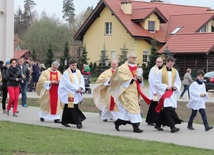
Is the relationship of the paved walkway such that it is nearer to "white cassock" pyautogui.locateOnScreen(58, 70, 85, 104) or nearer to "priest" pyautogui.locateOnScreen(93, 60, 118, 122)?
"priest" pyautogui.locateOnScreen(93, 60, 118, 122)

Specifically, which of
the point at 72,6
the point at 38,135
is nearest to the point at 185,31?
the point at 38,135

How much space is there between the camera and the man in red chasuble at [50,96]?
16578 millimetres

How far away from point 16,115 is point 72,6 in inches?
4963

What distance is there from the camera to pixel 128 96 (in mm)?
14281

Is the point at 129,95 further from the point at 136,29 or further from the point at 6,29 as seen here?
the point at 136,29

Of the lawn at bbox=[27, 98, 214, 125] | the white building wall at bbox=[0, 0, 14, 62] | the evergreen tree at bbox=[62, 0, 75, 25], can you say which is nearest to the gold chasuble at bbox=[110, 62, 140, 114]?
the lawn at bbox=[27, 98, 214, 125]

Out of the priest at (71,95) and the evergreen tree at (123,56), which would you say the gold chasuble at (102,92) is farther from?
the evergreen tree at (123,56)

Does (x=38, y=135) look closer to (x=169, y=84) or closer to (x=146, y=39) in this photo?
(x=169, y=84)

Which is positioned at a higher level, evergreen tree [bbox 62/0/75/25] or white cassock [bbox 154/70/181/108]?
evergreen tree [bbox 62/0/75/25]

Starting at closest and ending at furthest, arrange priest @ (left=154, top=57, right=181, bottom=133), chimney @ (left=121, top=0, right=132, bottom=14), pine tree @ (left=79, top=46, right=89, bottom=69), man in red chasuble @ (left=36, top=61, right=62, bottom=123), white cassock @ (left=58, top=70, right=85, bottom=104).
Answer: priest @ (left=154, top=57, right=181, bottom=133) → white cassock @ (left=58, top=70, right=85, bottom=104) → man in red chasuble @ (left=36, top=61, right=62, bottom=123) → chimney @ (left=121, top=0, right=132, bottom=14) → pine tree @ (left=79, top=46, right=89, bottom=69)

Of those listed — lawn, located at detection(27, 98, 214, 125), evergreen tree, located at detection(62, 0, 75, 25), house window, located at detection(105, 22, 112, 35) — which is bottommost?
lawn, located at detection(27, 98, 214, 125)

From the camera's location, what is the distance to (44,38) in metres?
73.3

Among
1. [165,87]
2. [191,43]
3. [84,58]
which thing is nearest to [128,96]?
[165,87]

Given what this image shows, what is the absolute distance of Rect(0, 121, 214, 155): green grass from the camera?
10641 millimetres
